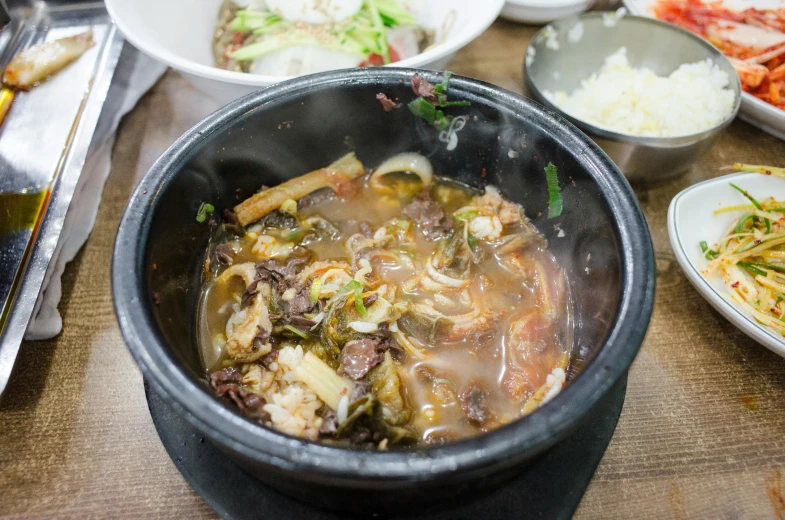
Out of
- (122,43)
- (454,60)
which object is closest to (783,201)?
(454,60)

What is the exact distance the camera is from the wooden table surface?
5.81 feet

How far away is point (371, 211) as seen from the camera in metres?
2.34

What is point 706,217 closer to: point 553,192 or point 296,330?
point 553,192

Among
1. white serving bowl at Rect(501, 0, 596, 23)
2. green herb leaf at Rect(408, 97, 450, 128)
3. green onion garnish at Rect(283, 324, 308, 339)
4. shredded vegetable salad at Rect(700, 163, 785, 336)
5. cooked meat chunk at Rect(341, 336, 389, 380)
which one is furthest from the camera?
white serving bowl at Rect(501, 0, 596, 23)

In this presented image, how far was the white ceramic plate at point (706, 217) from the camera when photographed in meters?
2.16

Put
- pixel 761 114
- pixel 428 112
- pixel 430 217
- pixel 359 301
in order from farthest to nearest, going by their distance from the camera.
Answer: pixel 761 114
pixel 430 217
pixel 428 112
pixel 359 301

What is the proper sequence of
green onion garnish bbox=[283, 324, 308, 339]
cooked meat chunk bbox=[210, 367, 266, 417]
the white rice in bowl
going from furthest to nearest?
the white rice in bowl → green onion garnish bbox=[283, 324, 308, 339] → cooked meat chunk bbox=[210, 367, 266, 417]

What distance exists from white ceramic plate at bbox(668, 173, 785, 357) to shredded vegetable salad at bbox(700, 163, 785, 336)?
0.11 ft

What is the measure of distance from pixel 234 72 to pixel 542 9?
2240 millimetres

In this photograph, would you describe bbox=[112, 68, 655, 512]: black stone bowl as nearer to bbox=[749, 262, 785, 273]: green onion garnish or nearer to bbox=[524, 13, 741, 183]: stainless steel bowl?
bbox=[524, 13, 741, 183]: stainless steel bowl

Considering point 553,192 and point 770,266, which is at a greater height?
point 553,192

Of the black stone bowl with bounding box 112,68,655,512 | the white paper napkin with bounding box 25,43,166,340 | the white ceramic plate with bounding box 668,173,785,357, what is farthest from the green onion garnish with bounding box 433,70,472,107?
the white paper napkin with bounding box 25,43,166,340

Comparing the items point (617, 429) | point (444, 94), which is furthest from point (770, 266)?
point (444, 94)

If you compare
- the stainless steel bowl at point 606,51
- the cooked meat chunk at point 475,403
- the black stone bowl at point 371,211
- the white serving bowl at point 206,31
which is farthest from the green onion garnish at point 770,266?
the white serving bowl at point 206,31
